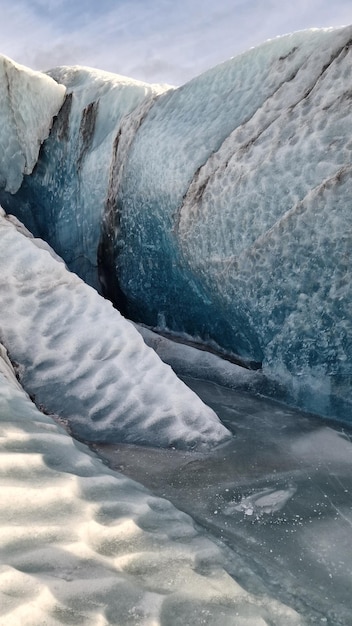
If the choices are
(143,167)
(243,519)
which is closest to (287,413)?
(243,519)

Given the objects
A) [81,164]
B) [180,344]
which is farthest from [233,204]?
[81,164]

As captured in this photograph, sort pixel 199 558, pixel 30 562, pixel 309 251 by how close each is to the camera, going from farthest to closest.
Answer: pixel 309 251, pixel 199 558, pixel 30 562

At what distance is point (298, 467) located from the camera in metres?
1.81

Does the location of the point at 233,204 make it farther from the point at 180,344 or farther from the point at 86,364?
the point at 86,364

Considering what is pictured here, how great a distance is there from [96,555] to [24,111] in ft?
11.9

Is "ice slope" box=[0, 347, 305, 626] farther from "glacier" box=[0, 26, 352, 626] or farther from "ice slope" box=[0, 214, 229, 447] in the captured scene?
"ice slope" box=[0, 214, 229, 447]

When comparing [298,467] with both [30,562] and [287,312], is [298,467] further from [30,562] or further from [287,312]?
[30,562]

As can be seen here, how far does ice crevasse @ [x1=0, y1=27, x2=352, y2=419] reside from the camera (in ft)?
7.61

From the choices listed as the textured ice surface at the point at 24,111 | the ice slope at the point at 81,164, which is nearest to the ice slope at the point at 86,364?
the ice slope at the point at 81,164

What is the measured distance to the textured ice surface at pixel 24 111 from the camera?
158 inches

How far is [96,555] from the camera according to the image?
3.58 feet

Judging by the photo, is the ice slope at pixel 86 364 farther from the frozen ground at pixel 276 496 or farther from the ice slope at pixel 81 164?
the ice slope at pixel 81 164

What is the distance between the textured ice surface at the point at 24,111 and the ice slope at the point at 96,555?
3.09 m

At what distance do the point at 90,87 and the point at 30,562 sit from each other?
357 cm
